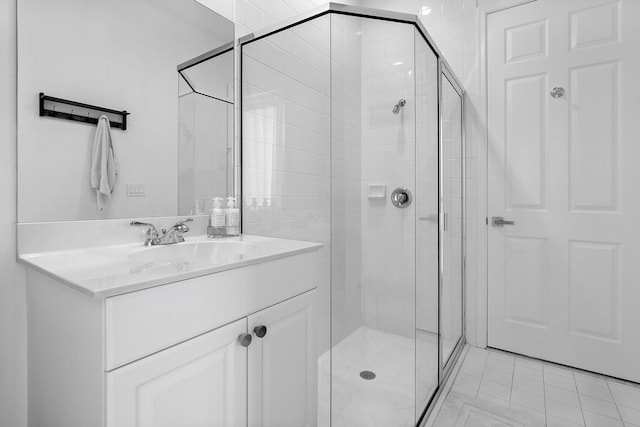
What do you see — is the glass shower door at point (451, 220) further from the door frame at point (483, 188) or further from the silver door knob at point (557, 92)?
the silver door knob at point (557, 92)

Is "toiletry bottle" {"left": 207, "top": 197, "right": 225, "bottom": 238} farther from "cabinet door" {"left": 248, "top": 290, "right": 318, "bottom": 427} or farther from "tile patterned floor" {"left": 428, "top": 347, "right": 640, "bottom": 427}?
"tile patterned floor" {"left": 428, "top": 347, "right": 640, "bottom": 427}

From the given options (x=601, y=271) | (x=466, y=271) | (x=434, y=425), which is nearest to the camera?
(x=434, y=425)

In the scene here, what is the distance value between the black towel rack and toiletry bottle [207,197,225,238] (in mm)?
452

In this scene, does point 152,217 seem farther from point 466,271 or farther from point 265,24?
point 466,271

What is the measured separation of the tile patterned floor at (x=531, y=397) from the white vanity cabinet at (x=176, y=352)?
2.89 feet

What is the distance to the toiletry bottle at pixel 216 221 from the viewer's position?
1.42 meters

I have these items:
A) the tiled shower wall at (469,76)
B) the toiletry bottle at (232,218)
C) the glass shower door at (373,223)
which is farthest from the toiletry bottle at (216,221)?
the tiled shower wall at (469,76)

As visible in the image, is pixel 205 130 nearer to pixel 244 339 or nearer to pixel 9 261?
pixel 9 261

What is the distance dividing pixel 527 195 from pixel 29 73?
7.98 ft

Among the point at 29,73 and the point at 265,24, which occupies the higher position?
the point at 265,24

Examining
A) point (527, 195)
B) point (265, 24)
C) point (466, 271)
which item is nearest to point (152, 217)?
point (265, 24)

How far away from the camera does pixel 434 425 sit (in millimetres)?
1422

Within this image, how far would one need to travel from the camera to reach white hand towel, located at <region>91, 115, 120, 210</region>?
110 cm

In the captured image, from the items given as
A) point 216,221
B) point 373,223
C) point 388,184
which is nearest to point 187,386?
point 216,221
